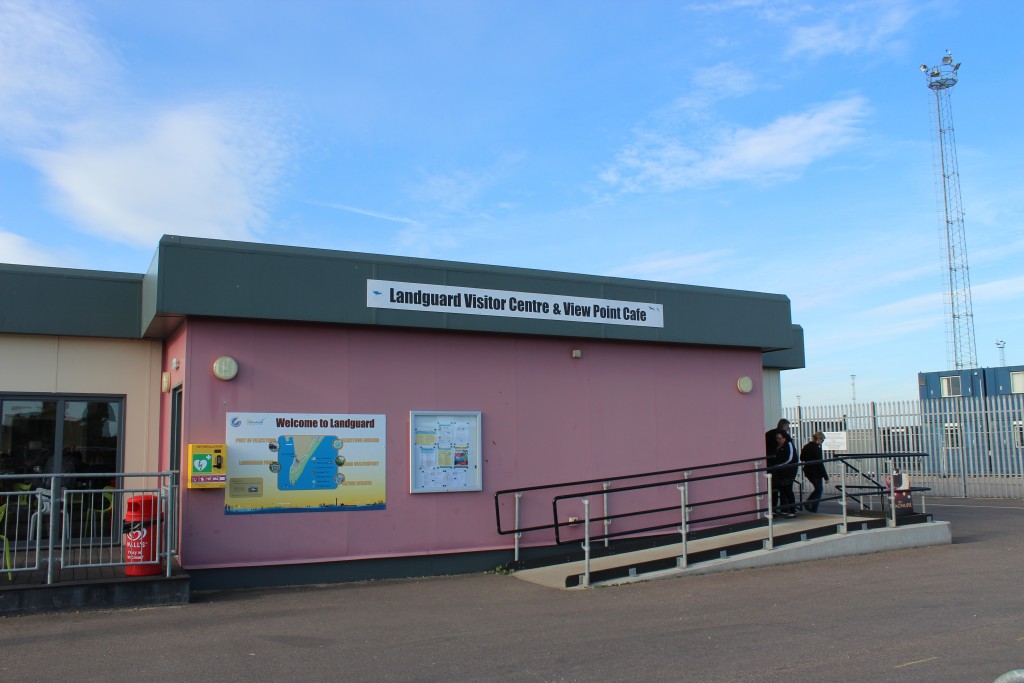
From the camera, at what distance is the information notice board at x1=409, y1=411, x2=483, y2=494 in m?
11.9

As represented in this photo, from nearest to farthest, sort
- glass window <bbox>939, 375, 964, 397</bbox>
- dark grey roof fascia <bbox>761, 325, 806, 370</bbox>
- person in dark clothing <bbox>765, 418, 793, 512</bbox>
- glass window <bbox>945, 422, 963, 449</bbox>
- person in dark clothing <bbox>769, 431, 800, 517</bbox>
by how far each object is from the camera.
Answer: person in dark clothing <bbox>769, 431, 800, 517</bbox> < person in dark clothing <bbox>765, 418, 793, 512</bbox> < dark grey roof fascia <bbox>761, 325, 806, 370</bbox> < glass window <bbox>945, 422, 963, 449</bbox> < glass window <bbox>939, 375, 964, 397</bbox>

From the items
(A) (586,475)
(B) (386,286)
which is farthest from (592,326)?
(B) (386,286)

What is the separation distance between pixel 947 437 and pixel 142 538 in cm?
2020

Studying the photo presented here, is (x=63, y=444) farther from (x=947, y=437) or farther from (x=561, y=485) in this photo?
(x=947, y=437)

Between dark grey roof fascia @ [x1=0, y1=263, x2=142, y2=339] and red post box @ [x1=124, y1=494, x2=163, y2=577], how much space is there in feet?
10.8

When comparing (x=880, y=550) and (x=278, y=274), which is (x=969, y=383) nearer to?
(x=880, y=550)

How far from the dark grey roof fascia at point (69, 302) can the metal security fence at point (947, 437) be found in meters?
16.7

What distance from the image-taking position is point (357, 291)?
1144cm

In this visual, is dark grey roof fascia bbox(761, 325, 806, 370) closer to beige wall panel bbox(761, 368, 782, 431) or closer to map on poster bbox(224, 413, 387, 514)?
beige wall panel bbox(761, 368, 782, 431)

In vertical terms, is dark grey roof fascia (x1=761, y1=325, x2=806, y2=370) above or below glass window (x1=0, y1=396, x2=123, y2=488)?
above

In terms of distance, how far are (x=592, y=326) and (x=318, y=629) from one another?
6186 millimetres

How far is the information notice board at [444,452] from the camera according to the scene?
39.1 feet

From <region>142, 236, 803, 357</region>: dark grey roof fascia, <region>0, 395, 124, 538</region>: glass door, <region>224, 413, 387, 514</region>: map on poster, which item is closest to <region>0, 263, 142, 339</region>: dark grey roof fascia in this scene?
<region>142, 236, 803, 357</region>: dark grey roof fascia

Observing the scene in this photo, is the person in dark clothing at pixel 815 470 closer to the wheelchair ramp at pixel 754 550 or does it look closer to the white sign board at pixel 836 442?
the wheelchair ramp at pixel 754 550
